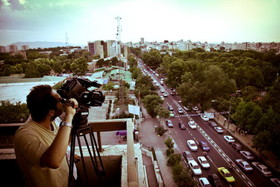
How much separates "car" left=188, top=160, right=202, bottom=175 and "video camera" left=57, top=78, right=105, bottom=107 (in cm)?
632

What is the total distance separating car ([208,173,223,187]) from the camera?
5587 millimetres

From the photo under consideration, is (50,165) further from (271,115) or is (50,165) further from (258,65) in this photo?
(258,65)

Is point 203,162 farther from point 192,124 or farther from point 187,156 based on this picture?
point 192,124

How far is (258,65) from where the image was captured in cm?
1530

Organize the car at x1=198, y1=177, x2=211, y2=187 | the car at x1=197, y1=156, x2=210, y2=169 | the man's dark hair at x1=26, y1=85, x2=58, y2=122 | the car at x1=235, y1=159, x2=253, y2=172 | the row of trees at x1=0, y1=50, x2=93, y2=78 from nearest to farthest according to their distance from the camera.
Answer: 1. the man's dark hair at x1=26, y1=85, x2=58, y2=122
2. the car at x1=198, y1=177, x2=211, y2=187
3. the car at x1=235, y1=159, x2=253, y2=172
4. the car at x1=197, y1=156, x2=210, y2=169
5. the row of trees at x1=0, y1=50, x2=93, y2=78

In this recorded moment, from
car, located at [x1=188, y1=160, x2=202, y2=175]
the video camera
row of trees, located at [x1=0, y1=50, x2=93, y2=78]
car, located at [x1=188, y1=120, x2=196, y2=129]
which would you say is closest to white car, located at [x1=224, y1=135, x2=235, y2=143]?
car, located at [x1=188, y1=120, x2=196, y2=129]

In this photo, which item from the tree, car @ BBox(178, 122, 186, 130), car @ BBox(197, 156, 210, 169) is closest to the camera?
car @ BBox(197, 156, 210, 169)

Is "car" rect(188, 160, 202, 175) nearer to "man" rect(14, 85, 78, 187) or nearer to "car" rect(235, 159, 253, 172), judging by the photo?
"car" rect(235, 159, 253, 172)

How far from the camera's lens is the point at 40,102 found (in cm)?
84

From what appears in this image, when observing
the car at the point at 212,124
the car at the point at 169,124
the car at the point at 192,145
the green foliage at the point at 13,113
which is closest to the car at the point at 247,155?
the car at the point at 192,145

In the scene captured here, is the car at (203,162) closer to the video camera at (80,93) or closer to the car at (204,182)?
the car at (204,182)

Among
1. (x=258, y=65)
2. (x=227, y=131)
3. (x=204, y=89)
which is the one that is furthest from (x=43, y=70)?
(x=258, y=65)

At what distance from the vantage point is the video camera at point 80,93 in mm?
902

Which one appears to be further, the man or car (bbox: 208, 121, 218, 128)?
car (bbox: 208, 121, 218, 128)
